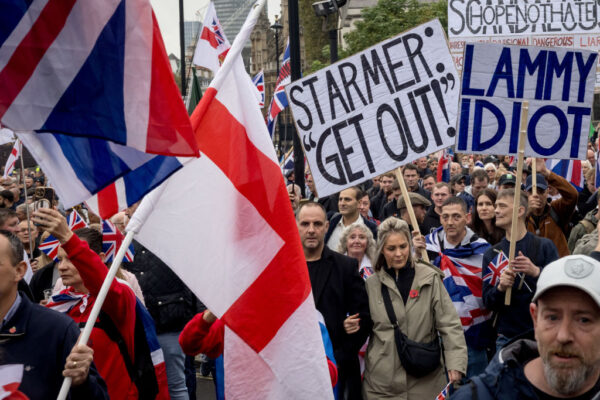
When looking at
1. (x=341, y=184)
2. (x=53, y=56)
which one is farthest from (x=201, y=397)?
(x=53, y=56)

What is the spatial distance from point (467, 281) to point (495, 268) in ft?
1.78

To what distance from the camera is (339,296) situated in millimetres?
5625

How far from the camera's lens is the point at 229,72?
4.05 meters

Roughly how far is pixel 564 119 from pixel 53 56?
4973 millimetres

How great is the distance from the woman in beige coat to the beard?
2.92m

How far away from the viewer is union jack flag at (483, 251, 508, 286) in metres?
5.96

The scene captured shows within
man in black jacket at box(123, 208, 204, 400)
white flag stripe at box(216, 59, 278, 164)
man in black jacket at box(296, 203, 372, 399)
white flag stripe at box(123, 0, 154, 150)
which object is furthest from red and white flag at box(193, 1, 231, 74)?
white flag stripe at box(123, 0, 154, 150)

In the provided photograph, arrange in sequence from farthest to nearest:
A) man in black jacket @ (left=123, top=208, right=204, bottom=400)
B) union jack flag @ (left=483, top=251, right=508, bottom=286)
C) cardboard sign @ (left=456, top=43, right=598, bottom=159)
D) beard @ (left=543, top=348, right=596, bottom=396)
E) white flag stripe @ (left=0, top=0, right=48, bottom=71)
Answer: cardboard sign @ (left=456, top=43, right=598, bottom=159) < man in black jacket @ (left=123, top=208, right=204, bottom=400) < union jack flag @ (left=483, top=251, right=508, bottom=286) < white flag stripe @ (left=0, top=0, right=48, bottom=71) < beard @ (left=543, top=348, right=596, bottom=396)

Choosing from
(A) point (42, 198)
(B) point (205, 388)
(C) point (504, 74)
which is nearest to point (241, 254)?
(C) point (504, 74)

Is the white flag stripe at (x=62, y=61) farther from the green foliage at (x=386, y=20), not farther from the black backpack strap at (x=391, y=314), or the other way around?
the green foliage at (x=386, y=20)

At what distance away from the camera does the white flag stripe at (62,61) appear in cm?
293

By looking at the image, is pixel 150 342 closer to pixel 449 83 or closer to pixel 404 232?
pixel 404 232

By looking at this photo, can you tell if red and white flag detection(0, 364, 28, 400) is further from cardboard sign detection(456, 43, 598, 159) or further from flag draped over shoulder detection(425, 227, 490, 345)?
cardboard sign detection(456, 43, 598, 159)

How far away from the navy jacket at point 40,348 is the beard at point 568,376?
1.94 m
